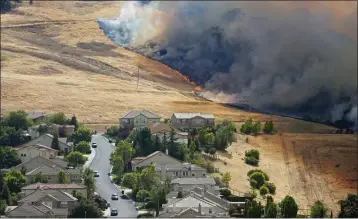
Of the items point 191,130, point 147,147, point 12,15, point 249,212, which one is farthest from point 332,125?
point 12,15

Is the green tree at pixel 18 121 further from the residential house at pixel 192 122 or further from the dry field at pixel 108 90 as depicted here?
the residential house at pixel 192 122

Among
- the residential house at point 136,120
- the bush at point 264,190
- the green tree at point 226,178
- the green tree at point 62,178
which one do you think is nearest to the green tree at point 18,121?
the residential house at point 136,120

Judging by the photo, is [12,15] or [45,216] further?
[12,15]

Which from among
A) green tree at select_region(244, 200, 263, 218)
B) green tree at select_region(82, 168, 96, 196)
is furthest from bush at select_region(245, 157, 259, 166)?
green tree at select_region(244, 200, 263, 218)

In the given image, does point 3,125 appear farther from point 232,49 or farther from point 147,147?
point 232,49

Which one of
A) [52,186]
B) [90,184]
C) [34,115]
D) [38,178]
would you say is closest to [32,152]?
[38,178]

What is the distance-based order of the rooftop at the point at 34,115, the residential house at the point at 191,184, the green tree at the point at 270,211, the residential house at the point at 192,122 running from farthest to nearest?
the rooftop at the point at 34,115 → the residential house at the point at 192,122 → the residential house at the point at 191,184 → the green tree at the point at 270,211

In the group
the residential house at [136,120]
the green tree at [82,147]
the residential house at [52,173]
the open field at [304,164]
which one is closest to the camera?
the residential house at [52,173]
